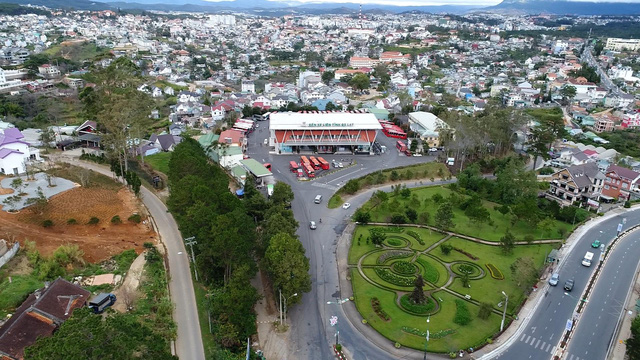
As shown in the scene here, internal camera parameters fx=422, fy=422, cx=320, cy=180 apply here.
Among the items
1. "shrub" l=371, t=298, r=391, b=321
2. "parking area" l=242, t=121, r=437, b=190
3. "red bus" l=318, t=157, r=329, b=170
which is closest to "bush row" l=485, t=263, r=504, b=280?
"shrub" l=371, t=298, r=391, b=321

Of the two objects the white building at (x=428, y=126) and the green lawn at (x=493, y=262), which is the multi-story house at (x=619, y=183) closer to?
the green lawn at (x=493, y=262)

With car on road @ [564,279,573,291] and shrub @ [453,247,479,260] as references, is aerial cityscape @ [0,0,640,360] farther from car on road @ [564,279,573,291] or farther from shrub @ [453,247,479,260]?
car on road @ [564,279,573,291]

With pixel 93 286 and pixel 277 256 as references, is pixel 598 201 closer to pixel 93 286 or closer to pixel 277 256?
pixel 277 256

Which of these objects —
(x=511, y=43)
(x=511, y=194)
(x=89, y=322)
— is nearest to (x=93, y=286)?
(x=89, y=322)

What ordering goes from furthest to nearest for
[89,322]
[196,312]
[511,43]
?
1. [511,43]
2. [196,312]
3. [89,322]

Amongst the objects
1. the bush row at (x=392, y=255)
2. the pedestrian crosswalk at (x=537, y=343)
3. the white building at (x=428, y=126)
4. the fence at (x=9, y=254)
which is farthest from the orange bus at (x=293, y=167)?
the pedestrian crosswalk at (x=537, y=343)

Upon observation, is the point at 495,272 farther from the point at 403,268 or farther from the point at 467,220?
the point at 467,220
